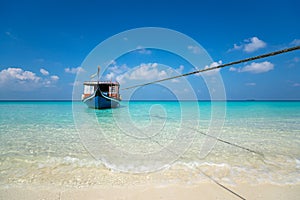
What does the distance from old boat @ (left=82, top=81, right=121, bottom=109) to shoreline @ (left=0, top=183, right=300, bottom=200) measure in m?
20.5

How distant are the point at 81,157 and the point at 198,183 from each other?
10.2 feet

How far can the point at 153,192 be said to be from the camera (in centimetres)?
287

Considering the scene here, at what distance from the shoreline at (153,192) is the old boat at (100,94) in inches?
808

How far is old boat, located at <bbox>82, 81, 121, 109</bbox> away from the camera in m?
23.8

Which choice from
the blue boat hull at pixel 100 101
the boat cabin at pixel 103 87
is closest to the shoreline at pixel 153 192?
the blue boat hull at pixel 100 101

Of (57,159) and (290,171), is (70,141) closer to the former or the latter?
(57,159)

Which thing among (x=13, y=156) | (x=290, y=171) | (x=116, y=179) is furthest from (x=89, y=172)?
(x=290, y=171)

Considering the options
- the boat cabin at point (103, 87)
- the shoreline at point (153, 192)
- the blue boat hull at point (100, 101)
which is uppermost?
the boat cabin at point (103, 87)

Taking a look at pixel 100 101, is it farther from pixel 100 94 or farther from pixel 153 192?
pixel 153 192

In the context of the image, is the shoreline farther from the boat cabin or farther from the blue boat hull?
the boat cabin

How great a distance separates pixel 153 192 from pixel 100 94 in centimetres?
2182

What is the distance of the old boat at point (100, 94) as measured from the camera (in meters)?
23.8

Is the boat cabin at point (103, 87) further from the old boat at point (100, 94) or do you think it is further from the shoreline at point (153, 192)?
the shoreline at point (153, 192)

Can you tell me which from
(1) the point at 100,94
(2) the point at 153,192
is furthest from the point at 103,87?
(2) the point at 153,192
